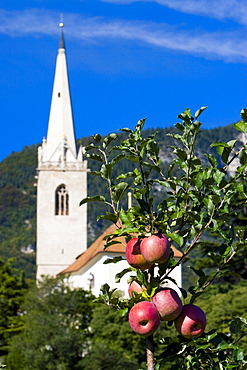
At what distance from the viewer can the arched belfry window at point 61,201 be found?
61406 millimetres

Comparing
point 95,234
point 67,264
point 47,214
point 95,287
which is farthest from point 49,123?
point 95,234

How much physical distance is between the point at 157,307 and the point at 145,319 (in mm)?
108

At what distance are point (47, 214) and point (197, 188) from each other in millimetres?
57281

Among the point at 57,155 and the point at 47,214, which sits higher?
the point at 57,155

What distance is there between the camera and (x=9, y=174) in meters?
162

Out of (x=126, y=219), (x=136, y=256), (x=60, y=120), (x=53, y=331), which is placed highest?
(x=60, y=120)

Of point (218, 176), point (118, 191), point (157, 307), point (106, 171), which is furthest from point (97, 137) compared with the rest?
point (157, 307)

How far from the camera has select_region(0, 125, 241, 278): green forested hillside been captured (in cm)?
12394

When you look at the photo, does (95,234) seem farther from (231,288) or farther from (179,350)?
(179,350)

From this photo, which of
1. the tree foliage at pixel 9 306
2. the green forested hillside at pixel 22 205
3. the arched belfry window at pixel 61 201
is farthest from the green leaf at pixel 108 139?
the green forested hillside at pixel 22 205

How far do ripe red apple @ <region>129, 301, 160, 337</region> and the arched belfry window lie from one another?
5762cm

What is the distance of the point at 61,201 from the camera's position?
61875mm

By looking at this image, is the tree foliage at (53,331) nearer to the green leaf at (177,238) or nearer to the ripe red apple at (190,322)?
the ripe red apple at (190,322)

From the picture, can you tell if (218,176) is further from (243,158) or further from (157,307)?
(157,307)
